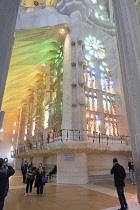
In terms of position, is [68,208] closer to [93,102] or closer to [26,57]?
[93,102]

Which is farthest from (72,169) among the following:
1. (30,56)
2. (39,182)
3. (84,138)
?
(30,56)

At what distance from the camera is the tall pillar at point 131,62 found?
5.62m

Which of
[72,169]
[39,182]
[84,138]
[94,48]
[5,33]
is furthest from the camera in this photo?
[94,48]

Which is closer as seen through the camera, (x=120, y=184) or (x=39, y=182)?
(x=120, y=184)

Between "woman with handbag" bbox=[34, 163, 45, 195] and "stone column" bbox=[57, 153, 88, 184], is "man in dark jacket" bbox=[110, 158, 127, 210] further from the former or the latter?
"stone column" bbox=[57, 153, 88, 184]

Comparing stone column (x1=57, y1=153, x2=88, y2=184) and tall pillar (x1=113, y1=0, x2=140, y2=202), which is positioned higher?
tall pillar (x1=113, y1=0, x2=140, y2=202)

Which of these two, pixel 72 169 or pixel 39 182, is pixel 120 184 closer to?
pixel 39 182

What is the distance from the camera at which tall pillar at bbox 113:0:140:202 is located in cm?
562

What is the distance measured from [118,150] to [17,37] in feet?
45.9

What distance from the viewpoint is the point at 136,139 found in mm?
5500

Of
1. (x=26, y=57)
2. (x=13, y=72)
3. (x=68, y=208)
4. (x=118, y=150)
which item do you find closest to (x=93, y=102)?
(x=118, y=150)

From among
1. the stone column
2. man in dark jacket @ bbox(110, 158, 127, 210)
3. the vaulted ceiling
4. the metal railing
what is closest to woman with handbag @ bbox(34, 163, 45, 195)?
man in dark jacket @ bbox(110, 158, 127, 210)

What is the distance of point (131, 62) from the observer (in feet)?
21.1

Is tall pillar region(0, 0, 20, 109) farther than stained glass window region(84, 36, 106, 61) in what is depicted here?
No
